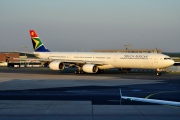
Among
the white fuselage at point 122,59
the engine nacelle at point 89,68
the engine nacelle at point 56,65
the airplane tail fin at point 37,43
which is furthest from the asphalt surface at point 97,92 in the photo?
the airplane tail fin at point 37,43

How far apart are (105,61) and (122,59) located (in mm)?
3297

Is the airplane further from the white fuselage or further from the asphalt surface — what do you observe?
the asphalt surface

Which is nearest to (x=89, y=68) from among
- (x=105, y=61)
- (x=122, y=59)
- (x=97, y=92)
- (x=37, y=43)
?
(x=105, y=61)

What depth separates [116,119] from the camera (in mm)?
15086

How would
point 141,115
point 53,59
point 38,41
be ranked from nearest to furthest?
point 141,115 < point 53,59 < point 38,41

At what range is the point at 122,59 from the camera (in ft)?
180

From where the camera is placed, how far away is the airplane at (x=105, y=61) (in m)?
52.7

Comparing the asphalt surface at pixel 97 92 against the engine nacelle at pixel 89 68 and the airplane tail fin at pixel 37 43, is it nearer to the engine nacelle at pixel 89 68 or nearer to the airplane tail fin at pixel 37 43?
the engine nacelle at pixel 89 68

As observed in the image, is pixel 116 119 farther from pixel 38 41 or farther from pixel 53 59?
pixel 38 41

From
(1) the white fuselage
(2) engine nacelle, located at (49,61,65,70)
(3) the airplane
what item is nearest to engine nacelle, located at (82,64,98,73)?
(3) the airplane

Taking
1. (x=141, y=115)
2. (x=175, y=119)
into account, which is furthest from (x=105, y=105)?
(x=175, y=119)

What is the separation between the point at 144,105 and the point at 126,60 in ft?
117

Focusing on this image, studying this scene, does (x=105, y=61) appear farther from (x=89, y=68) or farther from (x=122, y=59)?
(x=89, y=68)

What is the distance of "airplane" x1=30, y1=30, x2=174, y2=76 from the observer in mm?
52719
